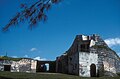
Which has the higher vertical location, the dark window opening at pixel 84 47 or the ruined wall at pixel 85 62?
the dark window opening at pixel 84 47

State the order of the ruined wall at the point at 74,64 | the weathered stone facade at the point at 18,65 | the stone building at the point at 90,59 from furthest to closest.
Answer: the weathered stone facade at the point at 18,65 < the ruined wall at the point at 74,64 < the stone building at the point at 90,59

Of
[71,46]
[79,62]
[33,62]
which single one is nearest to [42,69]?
[33,62]

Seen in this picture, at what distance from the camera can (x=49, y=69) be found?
105ft

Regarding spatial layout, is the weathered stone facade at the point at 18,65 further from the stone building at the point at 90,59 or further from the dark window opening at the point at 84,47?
the dark window opening at the point at 84,47

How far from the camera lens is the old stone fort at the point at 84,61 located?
918 inches

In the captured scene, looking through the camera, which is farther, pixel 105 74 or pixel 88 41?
pixel 88 41

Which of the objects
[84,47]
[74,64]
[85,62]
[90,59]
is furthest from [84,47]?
[85,62]

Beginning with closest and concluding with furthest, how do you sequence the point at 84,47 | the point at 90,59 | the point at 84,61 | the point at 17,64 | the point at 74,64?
the point at 84,61 < the point at 90,59 < the point at 74,64 < the point at 84,47 < the point at 17,64

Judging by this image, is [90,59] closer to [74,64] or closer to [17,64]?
[74,64]

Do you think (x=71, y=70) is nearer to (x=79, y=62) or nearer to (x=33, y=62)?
(x=79, y=62)

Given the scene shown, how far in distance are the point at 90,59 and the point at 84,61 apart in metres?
0.87

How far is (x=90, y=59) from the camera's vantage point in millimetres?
23594

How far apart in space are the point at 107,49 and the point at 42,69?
11.9m

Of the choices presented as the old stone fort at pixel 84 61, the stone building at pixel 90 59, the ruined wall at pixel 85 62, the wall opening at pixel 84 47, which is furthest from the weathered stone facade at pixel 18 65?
the ruined wall at pixel 85 62
